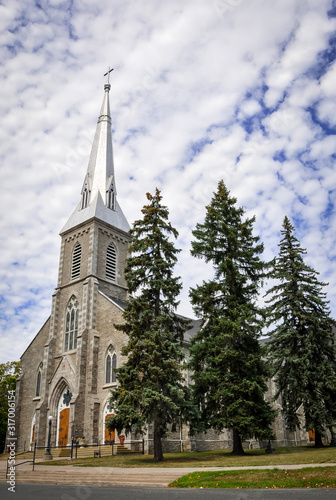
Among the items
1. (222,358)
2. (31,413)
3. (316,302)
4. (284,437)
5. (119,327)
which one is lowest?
(284,437)

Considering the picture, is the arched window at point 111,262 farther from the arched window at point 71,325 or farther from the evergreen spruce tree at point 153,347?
the evergreen spruce tree at point 153,347

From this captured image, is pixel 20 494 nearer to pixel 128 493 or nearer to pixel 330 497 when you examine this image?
pixel 128 493

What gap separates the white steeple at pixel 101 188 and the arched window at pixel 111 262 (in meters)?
2.35

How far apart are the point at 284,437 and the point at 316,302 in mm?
18015

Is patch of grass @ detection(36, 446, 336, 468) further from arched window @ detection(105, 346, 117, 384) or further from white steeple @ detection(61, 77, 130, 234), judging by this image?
white steeple @ detection(61, 77, 130, 234)

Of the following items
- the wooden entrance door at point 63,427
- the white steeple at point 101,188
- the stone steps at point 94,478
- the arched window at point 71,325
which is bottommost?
the stone steps at point 94,478

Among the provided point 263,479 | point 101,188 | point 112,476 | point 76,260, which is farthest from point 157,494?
point 101,188

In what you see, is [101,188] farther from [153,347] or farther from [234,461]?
[234,461]

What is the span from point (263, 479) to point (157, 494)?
3.04 meters

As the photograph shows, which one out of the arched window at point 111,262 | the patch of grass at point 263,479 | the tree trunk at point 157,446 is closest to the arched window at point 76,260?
the arched window at point 111,262

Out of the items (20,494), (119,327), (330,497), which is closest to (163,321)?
(119,327)

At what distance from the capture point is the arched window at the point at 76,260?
37062 millimetres

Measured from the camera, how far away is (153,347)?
20.5 m

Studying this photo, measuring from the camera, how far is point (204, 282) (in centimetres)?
2392
